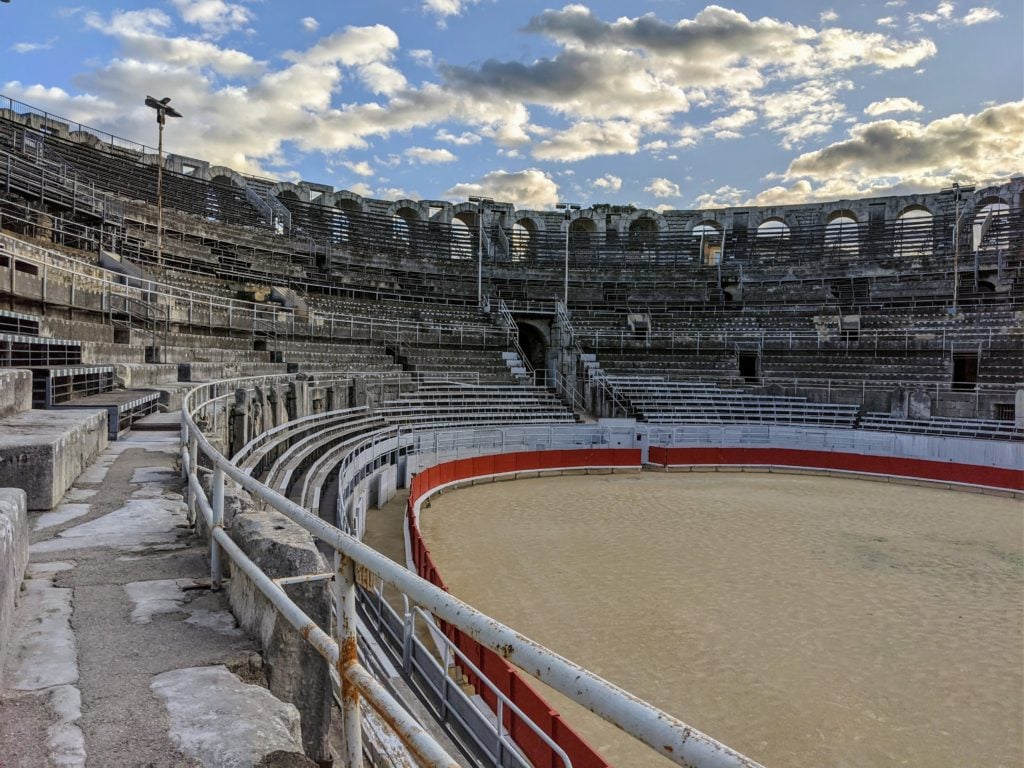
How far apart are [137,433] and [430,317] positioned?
2597 centimetres

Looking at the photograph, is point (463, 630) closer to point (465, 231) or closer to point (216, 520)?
point (216, 520)

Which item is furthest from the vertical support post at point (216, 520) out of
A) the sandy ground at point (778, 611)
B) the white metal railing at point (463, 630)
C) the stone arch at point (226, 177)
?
the stone arch at point (226, 177)

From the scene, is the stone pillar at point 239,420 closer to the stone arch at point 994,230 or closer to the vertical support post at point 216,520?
the vertical support post at point 216,520

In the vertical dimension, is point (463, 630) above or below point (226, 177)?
below

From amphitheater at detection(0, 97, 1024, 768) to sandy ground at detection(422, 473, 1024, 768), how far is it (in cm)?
7

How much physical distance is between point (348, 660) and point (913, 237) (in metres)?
49.5

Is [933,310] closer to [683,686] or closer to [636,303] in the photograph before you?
[636,303]

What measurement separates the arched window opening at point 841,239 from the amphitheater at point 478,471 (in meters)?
0.27

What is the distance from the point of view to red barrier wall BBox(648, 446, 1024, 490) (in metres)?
23.0

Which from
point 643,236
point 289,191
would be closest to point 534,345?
point 643,236

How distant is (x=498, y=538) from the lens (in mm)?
14125

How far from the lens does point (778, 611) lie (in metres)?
9.84

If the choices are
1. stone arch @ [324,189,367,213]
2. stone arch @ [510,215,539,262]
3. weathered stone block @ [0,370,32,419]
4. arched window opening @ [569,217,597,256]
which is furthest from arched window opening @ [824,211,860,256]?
weathered stone block @ [0,370,32,419]

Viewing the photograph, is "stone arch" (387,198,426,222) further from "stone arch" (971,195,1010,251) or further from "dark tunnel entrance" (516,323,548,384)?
"stone arch" (971,195,1010,251)
